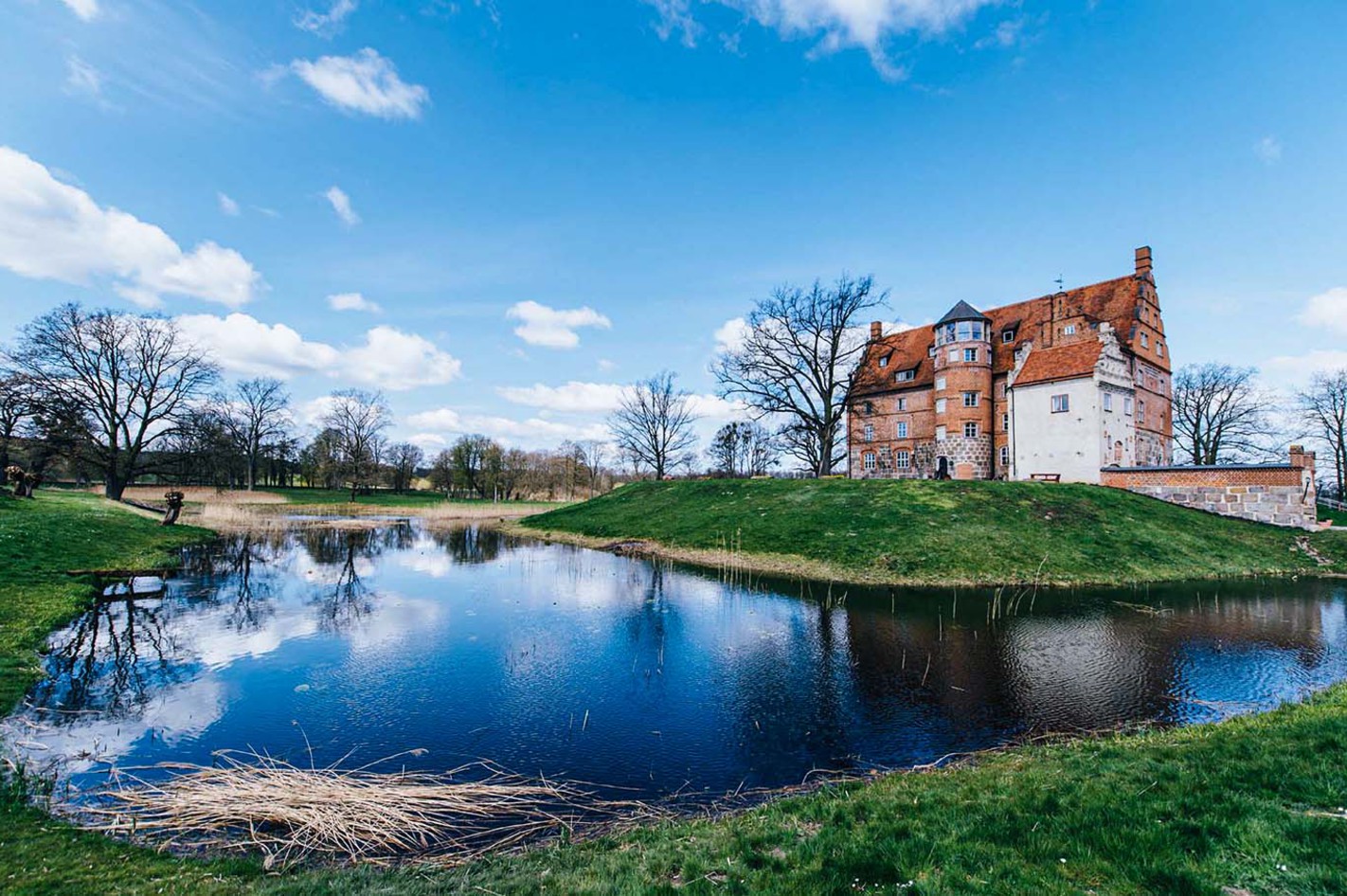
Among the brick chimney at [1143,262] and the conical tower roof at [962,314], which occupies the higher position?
the brick chimney at [1143,262]

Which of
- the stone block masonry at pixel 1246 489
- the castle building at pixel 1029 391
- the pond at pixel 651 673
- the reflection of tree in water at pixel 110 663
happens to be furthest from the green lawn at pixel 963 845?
the castle building at pixel 1029 391

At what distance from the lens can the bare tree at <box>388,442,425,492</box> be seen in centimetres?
7819

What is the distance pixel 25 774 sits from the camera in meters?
5.73

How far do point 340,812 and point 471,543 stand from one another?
2693 cm

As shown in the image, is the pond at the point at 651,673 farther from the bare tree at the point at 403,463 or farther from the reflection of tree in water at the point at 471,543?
the bare tree at the point at 403,463

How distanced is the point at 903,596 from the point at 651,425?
4923 cm

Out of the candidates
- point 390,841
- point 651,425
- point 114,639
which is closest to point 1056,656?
point 390,841

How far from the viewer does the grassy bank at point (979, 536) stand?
61.6ft

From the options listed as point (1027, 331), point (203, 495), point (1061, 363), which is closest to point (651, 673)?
point (1061, 363)

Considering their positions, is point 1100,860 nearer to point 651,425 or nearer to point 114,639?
point 114,639

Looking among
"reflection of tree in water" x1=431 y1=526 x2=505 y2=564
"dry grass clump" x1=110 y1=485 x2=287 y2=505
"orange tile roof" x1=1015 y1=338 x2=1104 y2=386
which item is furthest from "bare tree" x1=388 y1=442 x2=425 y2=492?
"orange tile roof" x1=1015 y1=338 x2=1104 y2=386

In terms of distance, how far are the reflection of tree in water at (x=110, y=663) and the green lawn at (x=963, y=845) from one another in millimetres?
3921

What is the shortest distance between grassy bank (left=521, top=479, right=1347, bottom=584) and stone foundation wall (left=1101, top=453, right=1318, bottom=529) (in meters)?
1.10

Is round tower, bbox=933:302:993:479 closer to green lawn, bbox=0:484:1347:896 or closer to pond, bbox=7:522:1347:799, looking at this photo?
pond, bbox=7:522:1347:799
